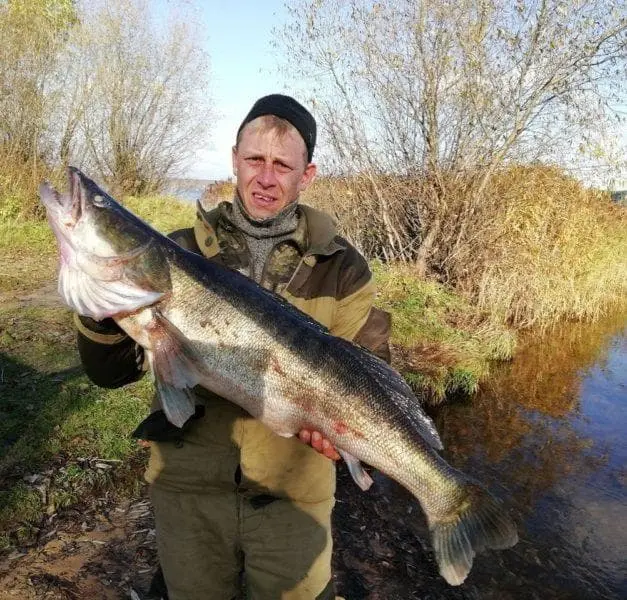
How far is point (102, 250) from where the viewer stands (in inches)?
92.9

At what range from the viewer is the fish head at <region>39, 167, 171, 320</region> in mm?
2303

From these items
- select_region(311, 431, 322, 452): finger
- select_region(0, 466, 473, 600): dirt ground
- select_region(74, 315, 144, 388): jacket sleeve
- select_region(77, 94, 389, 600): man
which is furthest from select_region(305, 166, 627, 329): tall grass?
select_region(74, 315, 144, 388): jacket sleeve

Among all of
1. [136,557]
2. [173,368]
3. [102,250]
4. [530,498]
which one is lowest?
[136,557]

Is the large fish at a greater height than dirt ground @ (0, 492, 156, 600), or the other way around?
the large fish

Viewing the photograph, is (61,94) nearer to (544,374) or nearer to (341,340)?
(544,374)

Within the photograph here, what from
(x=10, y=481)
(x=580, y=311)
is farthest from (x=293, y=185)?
(x=580, y=311)

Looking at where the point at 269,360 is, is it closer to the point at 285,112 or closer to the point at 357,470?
the point at 357,470

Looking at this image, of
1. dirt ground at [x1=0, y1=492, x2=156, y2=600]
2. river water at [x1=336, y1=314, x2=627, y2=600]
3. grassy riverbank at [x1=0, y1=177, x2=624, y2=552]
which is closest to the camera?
dirt ground at [x1=0, y1=492, x2=156, y2=600]

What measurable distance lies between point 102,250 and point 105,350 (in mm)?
427

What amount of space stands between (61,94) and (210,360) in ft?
55.9

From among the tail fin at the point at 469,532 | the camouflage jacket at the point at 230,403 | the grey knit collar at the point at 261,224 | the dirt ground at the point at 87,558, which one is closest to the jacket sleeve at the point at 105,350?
the camouflage jacket at the point at 230,403

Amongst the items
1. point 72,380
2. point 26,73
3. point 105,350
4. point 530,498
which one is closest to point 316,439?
point 105,350

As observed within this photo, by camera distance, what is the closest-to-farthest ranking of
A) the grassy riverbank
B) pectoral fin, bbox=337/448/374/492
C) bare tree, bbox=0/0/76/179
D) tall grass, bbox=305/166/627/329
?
pectoral fin, bbox=337/448/374/492 < the grassy riverbank < tall grass, bbox=305/166/627/329 < bare tree, bbox=0/0/76/179

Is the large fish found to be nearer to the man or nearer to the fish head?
the fish head
